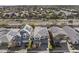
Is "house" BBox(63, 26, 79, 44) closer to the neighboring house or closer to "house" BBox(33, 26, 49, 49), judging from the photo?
the neighboring house

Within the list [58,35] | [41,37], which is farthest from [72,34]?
[41,37]

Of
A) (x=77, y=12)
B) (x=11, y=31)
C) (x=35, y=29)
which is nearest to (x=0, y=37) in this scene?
(x=11, y=31)

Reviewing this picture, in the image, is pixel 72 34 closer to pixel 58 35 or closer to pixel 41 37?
pixel 58 35

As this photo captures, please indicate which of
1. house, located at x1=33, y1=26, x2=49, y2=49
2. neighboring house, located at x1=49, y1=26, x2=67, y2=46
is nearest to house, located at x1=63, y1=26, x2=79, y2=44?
neighboring house, located at x1=49, y1=26, x2=67, y2=46

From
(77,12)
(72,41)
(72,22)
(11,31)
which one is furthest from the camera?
(77,12)

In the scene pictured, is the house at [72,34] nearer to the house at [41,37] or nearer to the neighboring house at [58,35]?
the neighboring house at [58,35]

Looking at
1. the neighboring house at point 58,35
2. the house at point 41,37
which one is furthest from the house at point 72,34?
the house at point 41,37
